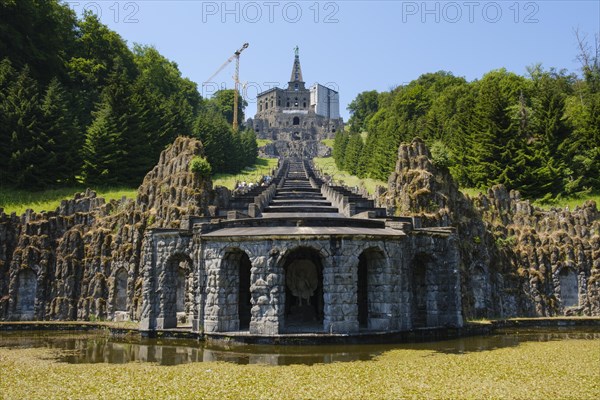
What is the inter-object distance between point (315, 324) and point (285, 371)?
9399mm

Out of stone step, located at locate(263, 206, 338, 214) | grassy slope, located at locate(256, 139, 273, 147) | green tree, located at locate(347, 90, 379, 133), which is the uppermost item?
green tree, located at locate(347, 90, 379, 133)

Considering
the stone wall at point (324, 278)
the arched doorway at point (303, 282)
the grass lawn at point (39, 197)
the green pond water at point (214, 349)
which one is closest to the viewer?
the green pond water at point (214, 349)

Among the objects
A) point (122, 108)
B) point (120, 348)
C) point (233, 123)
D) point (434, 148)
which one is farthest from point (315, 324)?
point (233, 123)

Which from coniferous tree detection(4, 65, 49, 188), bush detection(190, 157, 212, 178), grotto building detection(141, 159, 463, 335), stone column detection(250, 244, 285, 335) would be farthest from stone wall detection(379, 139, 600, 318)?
coniferous tree detection(4, 65, 49, 188)

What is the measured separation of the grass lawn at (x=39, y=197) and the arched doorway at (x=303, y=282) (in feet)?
66.5

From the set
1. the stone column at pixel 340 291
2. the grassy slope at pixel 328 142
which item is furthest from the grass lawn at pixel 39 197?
the grassy slope at pixel 328 142

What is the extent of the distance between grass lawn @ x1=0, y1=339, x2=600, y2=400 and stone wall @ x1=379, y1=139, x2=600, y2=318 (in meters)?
15.1

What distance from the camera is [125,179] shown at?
161ft

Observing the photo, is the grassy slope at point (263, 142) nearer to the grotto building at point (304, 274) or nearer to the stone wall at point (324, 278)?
the grotto building at point (304, 274)

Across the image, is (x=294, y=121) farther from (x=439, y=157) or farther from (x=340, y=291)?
(x=340, y=291)

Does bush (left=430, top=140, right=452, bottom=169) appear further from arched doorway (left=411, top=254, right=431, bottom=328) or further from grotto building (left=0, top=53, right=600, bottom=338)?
arched doorway (left=411, top=254, right=431, bottom=328)

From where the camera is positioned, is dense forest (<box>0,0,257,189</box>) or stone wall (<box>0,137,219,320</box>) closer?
stone wall (<box>0,137,219,320</box>)

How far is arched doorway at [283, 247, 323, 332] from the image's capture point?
26250 millimetres

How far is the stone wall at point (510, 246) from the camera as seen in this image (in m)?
34.0
